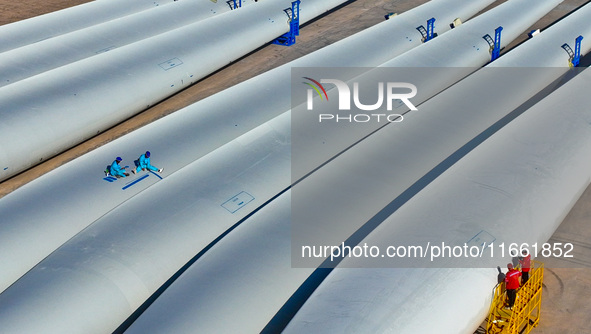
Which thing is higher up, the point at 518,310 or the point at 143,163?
the point at 143,163

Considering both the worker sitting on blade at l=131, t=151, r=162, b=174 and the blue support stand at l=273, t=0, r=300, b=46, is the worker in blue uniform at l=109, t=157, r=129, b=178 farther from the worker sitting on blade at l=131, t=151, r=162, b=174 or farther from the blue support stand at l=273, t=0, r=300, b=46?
the blue support stand at l=273, t=0, r=300, b=46

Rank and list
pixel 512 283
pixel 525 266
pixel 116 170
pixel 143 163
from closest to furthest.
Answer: pixel 512 283, pixel 525 266, pixel 116 170, pixel 143 163

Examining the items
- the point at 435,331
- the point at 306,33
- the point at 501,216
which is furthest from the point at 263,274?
the point at 306,33

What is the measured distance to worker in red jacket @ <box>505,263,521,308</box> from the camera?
15.0 meters

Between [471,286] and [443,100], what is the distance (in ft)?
30.9

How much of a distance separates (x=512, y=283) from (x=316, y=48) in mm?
19113

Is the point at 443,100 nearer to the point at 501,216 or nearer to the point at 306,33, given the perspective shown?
the point at 501,216

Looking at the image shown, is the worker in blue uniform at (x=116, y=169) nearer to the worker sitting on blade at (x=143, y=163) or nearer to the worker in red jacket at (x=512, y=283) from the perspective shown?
the worker sitting on blade at (x=143, y=163)

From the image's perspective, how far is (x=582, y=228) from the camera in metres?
19.6

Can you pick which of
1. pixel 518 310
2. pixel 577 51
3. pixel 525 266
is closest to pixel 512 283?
pixel 525 266

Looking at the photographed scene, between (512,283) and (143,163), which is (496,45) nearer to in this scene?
(512,283)

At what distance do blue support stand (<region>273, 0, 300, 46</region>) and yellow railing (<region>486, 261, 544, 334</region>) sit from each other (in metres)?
18.8

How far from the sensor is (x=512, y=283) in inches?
593

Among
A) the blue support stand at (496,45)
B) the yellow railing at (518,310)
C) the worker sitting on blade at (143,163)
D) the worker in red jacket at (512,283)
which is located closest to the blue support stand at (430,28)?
the blue support stand at (496,45)
